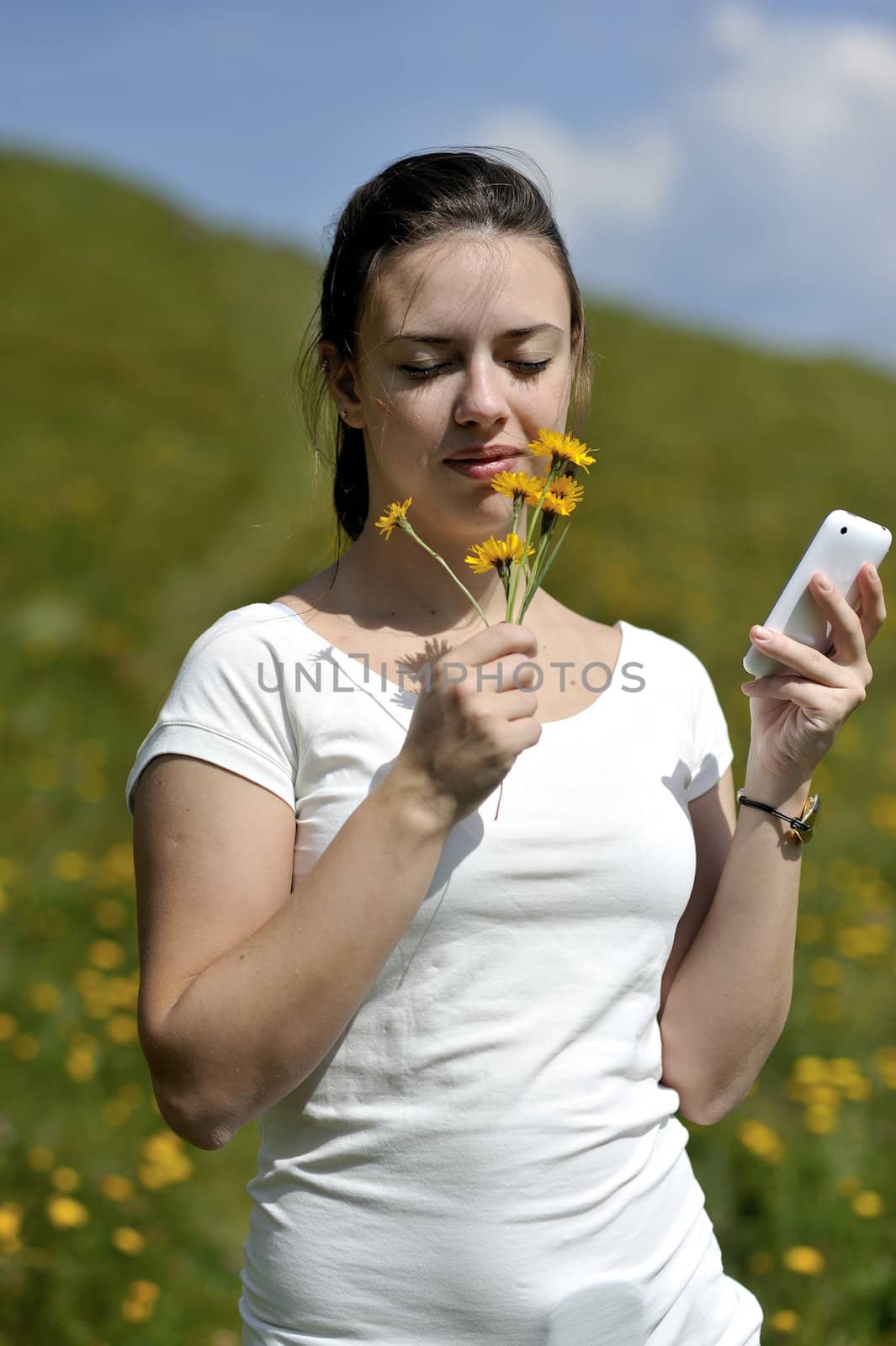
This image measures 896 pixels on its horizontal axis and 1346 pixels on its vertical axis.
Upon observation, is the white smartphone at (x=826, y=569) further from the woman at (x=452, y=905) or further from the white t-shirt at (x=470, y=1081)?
the white t-shirt at (x=470, y=1081)

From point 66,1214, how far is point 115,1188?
0.23 meters

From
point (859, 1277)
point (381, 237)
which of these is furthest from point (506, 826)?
point (859, 1277)

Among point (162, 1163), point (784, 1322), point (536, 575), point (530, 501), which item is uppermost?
point (530, 501)

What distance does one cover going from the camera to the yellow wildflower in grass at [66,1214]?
289 cm

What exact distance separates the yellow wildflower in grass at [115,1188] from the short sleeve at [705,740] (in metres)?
2.01

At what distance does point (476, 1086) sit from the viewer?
154 centimetres

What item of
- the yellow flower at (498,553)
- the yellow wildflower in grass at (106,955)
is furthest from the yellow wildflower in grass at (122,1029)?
the yellow flower at (498,553)

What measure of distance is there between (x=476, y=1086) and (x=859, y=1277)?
1895 millimetres

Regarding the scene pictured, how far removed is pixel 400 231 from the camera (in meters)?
1.75

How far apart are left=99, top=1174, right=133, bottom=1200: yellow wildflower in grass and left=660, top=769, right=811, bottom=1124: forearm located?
6.00ft

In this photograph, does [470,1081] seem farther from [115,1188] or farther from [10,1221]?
[115,1188]

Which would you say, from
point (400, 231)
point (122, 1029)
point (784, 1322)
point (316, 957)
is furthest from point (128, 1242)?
point (400, 231)

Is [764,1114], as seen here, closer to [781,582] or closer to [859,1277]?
[859,1277]

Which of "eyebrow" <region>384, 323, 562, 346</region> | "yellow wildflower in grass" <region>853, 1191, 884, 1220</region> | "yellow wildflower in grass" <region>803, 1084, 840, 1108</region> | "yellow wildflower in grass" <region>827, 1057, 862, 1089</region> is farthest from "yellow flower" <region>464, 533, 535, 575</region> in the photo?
"yellow wildflower in grass" <region>827, 1057, 862, 1089</region>
